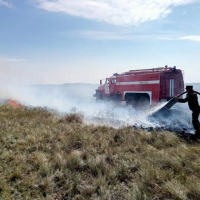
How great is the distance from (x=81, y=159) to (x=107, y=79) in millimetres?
13328

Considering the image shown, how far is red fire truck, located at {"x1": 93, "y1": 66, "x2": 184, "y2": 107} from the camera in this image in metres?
12.2

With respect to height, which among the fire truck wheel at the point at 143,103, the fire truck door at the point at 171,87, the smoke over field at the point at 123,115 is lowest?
the smoke over field at the point at 123,115

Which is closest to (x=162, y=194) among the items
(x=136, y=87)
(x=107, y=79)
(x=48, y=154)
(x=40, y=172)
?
(x=40, y=172)

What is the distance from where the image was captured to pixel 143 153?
4953 mm

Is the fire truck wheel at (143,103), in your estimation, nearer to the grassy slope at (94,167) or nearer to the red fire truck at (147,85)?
the red fire truck at (147,85)

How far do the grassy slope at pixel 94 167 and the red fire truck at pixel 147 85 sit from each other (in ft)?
21.0

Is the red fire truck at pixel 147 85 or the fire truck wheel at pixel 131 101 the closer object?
the red fire truck at pixel 147 85

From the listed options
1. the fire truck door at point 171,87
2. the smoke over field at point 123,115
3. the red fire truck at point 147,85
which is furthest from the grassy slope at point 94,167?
the fire truck door at point 171,87

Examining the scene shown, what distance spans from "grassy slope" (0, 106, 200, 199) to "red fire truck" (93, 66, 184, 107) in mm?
6396

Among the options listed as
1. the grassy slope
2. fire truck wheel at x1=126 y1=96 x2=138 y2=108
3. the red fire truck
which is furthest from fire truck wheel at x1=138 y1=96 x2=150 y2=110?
the grassy slope

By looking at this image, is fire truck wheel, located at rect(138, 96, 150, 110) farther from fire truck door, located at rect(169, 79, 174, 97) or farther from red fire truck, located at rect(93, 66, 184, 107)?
fire truck door, located at rect(169, 79, 174, 97)

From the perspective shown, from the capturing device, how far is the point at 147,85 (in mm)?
12898

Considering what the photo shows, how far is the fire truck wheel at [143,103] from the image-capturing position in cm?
1333

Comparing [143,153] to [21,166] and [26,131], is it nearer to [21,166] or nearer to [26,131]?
[21,166]
